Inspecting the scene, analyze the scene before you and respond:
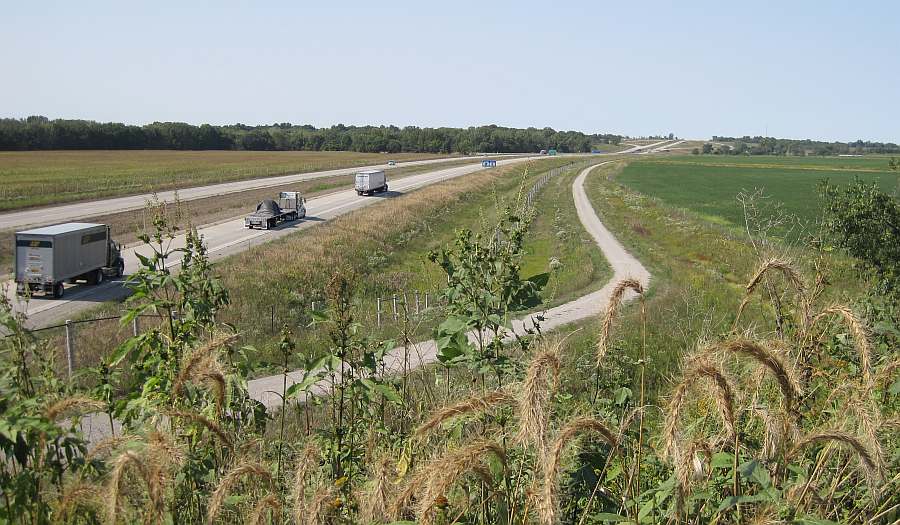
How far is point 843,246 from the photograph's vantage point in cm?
2438

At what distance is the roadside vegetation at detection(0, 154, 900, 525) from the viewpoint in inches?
110

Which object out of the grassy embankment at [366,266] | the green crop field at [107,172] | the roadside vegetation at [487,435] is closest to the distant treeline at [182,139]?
the green crop field at [107,172]

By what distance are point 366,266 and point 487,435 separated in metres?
31.9

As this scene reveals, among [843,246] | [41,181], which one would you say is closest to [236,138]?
[41,181]

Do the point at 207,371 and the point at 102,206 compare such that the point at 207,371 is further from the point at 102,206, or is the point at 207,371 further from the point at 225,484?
the point at 102,206

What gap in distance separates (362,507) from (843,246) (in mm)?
25401

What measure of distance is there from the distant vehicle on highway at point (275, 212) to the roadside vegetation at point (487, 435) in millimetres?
42552

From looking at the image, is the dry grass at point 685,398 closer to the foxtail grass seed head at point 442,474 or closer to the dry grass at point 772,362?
the dry grass at point 772,362

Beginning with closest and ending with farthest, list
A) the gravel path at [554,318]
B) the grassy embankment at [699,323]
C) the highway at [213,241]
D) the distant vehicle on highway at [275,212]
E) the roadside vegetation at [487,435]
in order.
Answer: the roadside vegetation at [487,435] < the grassy embankment at [699,323] < the gravel path at [554,318] < the highway at [213,241] < the distant vehicle on highway at [275,212]

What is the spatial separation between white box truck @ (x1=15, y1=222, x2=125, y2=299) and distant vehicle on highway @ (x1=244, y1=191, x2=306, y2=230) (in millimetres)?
17128

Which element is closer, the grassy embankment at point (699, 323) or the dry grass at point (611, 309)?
the dry grass at point (611, 309)

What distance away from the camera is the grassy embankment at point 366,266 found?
69.2 ft

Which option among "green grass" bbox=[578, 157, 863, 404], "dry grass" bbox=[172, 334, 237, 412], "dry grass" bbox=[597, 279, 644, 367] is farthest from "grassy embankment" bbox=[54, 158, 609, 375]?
"dry grass" bbox=[597, 279, 644, 367]

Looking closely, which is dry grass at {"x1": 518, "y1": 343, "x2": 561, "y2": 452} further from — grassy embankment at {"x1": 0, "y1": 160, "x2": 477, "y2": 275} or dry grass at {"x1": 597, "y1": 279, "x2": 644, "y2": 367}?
grassy embankment at {"x1": 0, "y1": 160, "x2": 477, "y2": 275}
